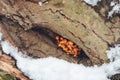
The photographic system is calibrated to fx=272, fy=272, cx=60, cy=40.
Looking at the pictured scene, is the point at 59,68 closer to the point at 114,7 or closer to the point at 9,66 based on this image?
the point at 9,66

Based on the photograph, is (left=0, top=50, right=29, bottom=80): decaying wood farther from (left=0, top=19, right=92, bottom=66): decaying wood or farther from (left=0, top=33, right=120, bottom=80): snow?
(left=0, top=19, right=92, bottom=66): decaying wood

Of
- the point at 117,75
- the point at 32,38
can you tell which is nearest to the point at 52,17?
the point at 32,38

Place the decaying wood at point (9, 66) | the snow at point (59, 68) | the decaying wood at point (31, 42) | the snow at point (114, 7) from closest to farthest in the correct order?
the snow at point (114, 7)
the snow at point (59, 68)
the decaying wood at point (9, 66)
the decaying wood at point (31, 42)

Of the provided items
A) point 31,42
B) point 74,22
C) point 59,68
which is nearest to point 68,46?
point 59,68

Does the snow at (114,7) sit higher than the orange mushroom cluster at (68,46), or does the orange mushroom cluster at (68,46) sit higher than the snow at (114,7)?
the snow at (114,7)

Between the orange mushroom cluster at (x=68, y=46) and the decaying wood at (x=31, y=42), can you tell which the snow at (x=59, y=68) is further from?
the orange mushroom cluster at (x=68, y=46)

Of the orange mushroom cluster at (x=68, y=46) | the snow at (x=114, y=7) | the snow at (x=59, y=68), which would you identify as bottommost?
the snow at (x=59, y=68)

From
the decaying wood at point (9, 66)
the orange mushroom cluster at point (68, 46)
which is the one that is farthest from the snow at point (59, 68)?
the orange mushroom cluster at point (68, 46)

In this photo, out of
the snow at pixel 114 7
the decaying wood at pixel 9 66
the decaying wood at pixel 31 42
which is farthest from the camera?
the decaying wood at pixel 31 42
